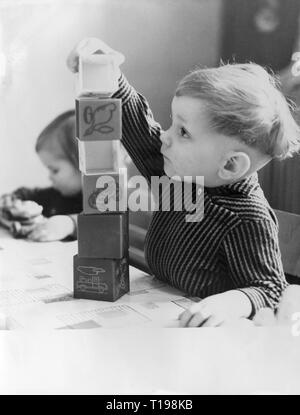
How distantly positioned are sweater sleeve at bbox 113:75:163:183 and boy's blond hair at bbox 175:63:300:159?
7 centimetres

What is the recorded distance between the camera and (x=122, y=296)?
1.10 metres

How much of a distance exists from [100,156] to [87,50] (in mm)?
179

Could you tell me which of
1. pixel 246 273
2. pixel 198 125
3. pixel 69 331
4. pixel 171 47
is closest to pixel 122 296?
pixel 69 331

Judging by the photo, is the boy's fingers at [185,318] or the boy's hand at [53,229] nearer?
the boy's fingers at [185,318]

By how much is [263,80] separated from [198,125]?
139mm

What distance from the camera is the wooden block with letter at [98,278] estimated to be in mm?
1058

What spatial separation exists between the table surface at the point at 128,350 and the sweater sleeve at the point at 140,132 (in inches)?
9.3

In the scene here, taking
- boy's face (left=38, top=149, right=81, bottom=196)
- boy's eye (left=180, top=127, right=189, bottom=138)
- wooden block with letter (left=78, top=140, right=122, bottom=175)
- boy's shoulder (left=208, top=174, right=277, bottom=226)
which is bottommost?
boy's shoulder (left=208, top=174, right=277, bottom=226)

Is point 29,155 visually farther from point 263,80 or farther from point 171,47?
point 263,80

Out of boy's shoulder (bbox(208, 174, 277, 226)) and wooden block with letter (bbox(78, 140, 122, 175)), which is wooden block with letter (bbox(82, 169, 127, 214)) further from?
boy's shoulder (bbox(208, 174, 277, 226))

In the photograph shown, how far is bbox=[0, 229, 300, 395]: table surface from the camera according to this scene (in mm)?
996

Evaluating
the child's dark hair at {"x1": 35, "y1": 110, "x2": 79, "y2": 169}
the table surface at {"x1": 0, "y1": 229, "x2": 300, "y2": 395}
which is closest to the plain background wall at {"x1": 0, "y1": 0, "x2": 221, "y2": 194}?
the child's dark hair at {"x1": 35, "y1": 110, "x2": 79, "y2": 169}

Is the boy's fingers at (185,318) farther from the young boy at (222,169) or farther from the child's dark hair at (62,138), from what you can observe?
the child's dark hair at (62,138)

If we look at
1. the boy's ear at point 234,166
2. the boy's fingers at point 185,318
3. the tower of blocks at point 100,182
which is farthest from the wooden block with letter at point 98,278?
the boy's ear at point 234,166
